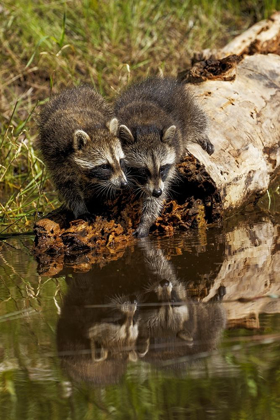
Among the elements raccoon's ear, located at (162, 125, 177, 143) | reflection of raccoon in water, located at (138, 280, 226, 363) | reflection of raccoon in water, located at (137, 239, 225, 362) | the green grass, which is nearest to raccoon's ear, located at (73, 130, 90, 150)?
raccoon's ear, located at (162, 125, 177, 143)

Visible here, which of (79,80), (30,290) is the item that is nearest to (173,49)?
(79,80)

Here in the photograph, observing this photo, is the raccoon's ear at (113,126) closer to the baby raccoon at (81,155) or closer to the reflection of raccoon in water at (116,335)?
the baby raccoon at (81,155)

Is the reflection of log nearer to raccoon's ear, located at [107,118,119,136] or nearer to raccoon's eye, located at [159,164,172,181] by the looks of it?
raccoon's eye, located at [159,164,172,181]

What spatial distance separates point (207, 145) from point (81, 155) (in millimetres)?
1165

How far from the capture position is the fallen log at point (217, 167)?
→ 558cm

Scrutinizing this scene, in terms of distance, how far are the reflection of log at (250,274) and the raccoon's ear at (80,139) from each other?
148 centimetres

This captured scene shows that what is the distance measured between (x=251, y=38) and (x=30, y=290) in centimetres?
490

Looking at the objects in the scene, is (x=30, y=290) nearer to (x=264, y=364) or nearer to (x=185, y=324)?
(x=185, y=324)

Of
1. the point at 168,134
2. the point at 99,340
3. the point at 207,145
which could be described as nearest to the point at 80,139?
the point at 168,134

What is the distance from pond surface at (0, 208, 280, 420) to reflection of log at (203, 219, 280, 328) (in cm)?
1

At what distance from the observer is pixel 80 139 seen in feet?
19.7

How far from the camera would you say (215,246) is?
543 cm

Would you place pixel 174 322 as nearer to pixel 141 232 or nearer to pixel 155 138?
pixel 141 232

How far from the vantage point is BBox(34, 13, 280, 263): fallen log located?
558cm
